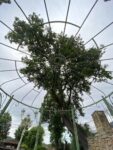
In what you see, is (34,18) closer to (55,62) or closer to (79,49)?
(79,49)

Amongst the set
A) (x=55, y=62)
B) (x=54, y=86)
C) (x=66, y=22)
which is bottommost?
(x=66, y=22)

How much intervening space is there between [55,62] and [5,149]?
44.8m

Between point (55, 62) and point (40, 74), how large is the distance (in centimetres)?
1332

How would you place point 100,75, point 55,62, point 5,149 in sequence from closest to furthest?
1. point 55,62
2. point 100,75
3. point 5,149

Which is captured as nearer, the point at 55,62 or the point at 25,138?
the point at 55,62

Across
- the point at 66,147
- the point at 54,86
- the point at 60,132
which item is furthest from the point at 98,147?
the point at 66,147

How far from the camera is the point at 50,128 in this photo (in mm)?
27984

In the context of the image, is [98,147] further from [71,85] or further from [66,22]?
[66,22]

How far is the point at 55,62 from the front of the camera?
21.8ft

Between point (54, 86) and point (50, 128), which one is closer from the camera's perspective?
point (54, 86)

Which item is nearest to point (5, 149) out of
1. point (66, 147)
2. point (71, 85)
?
point (66, 147)

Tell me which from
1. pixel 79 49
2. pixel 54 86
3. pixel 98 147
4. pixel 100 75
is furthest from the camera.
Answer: pixel 100 75

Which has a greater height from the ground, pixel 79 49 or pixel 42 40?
pixel 42 40

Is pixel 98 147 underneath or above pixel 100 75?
underneath
